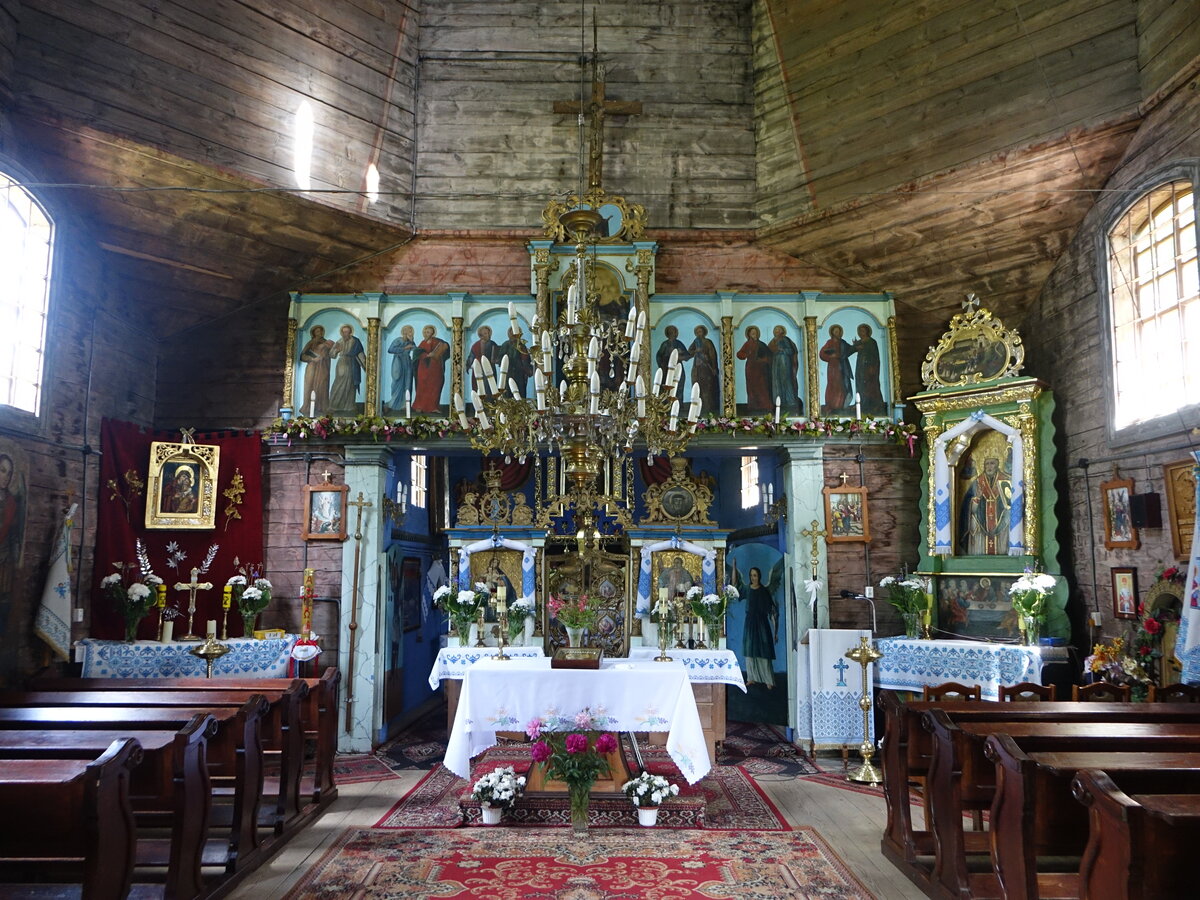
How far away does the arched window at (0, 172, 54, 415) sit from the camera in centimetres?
815

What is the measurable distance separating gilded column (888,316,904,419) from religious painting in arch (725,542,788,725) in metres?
3.17

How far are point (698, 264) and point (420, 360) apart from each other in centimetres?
390

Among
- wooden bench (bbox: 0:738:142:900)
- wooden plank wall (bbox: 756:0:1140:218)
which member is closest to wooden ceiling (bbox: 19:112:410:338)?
wooden plank wall (bbox: 756:0:1140:218)

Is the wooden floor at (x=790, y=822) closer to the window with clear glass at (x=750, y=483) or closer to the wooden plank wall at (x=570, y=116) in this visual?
the window with clear glass at (x=750, y=483)

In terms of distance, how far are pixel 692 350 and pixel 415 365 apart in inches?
139

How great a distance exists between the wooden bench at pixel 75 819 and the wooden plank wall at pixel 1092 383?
27.5ft

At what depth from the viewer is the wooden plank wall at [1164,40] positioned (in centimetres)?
748

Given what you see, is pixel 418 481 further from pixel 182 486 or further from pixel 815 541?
pixel 815 541

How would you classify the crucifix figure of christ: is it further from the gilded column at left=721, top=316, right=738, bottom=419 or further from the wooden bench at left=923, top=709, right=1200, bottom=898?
the wooden bench at left=923, top=709, right=1200, bottom=898

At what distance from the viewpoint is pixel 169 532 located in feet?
33.4

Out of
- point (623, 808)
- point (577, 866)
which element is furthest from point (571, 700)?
point (577, 866)

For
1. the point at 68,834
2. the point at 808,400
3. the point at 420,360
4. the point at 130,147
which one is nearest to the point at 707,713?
the point at 808,400

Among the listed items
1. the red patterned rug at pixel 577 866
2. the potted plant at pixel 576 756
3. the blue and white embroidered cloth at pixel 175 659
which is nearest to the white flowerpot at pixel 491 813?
the red patterned rug at pixel 577 866

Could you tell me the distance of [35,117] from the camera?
322 inches
